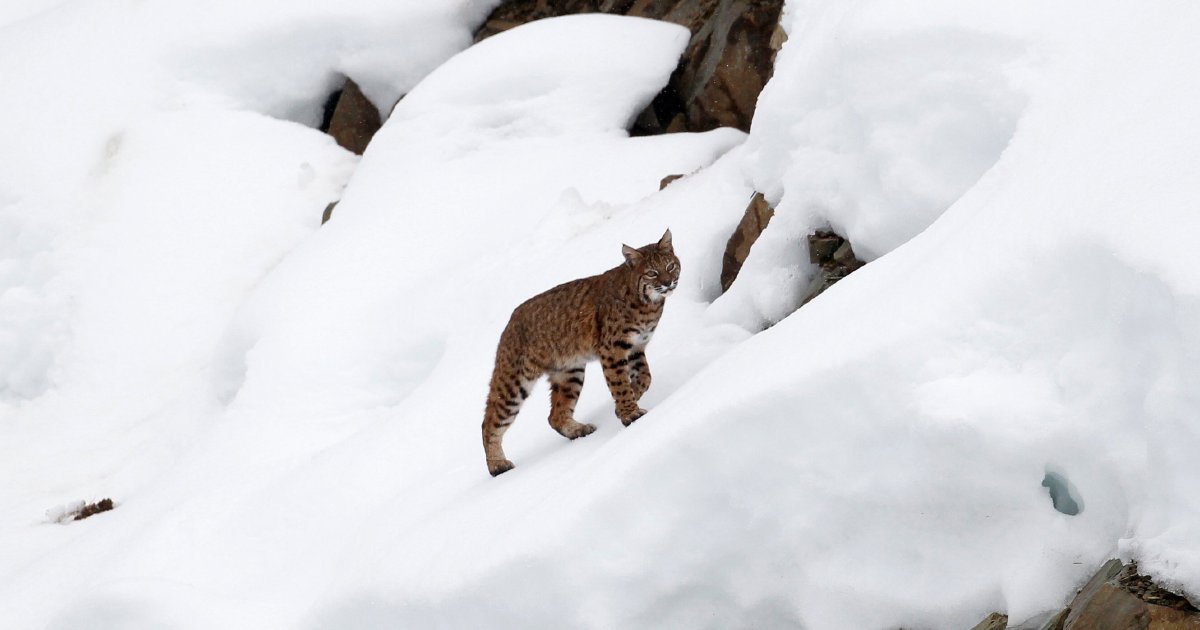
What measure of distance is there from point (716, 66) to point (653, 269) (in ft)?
27.1

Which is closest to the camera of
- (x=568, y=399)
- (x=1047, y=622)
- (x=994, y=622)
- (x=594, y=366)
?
(x=1047, y=622)

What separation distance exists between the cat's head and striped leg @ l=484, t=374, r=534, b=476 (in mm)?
1192

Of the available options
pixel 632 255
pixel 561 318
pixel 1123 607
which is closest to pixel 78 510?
pixel 561 318

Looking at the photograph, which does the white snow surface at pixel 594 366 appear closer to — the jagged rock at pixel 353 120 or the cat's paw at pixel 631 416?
the cat's paw at pixel 631 416

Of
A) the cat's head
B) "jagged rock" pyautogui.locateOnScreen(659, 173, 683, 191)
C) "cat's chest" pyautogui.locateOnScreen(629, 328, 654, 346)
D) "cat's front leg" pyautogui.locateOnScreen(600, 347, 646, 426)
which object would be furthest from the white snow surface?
the cat's head

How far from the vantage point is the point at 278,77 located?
20312 millimetres

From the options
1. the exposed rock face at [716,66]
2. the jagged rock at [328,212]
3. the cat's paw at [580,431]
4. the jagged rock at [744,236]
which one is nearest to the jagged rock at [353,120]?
the jagged rock at [328,212]

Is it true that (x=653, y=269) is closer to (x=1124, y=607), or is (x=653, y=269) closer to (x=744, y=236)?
(x=744, y=236)

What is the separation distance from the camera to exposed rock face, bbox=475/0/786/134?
582 inches

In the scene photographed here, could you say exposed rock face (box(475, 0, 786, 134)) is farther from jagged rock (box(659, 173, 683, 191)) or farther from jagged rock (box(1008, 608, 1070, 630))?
jagged rock (box(1008, 608, 1070, 630))

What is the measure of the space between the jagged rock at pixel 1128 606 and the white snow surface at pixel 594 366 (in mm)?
91

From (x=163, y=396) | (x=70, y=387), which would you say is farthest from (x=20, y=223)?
(x=163, y=396)

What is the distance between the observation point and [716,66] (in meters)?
15.4

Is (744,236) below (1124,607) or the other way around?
below
